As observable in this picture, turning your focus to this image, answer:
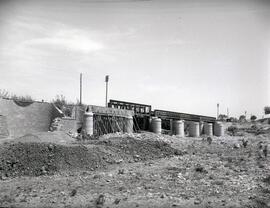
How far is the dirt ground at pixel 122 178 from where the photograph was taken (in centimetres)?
775

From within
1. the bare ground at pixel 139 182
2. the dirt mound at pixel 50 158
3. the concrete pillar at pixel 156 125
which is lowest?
the bare ground at pixel 139 182

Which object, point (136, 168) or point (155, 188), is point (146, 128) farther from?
point (155, 188)

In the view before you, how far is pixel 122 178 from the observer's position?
9.80m

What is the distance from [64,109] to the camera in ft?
69.9

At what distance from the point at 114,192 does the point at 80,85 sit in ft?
95.9

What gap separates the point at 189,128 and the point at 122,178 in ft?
63.6

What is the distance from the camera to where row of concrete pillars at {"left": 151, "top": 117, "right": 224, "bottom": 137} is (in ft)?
78.3

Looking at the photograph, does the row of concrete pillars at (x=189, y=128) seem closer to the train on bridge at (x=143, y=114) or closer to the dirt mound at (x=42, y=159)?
the train on bridge at (x=143, y=114)

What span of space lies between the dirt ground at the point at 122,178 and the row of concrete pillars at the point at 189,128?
30.1 feet

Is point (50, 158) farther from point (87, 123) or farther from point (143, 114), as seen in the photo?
point (143, 114)

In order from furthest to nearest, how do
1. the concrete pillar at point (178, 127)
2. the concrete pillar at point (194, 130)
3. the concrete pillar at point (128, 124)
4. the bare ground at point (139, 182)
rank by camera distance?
the concrete pillar at point (194, 130) → the concrete pillar at point (178, 127) → the concrete pillar at point (128, 124) → the bare ground at point (139, 182)

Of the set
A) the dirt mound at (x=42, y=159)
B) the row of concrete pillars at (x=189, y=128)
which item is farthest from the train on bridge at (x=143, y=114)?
the dirt mound at (x=42, y=159)

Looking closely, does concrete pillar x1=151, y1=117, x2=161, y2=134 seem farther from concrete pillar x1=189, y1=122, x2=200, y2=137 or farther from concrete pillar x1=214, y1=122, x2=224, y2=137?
concrete pillar x1=214, y1=122, x2=224, y2=137

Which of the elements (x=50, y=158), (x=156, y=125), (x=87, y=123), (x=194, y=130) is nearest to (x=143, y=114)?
(x=156, y=125)
